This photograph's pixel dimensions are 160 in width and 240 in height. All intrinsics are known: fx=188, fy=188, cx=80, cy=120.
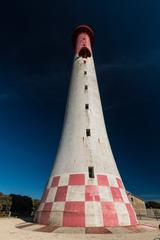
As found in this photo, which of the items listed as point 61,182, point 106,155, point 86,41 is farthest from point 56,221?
point 86,41

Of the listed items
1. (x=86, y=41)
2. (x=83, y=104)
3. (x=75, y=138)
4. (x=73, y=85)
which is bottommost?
(x=75, y=138)

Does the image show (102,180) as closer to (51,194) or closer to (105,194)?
(105,194)

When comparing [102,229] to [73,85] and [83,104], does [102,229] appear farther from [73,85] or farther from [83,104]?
[73,85]

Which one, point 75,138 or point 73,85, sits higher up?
point 73,85

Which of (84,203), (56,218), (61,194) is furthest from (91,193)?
(56,218)

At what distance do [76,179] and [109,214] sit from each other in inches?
140

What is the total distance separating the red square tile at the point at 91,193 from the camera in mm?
14023

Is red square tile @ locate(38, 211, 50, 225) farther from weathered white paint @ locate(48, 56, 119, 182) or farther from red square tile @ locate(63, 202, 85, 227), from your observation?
weathered white paint @ locate(48, 56, 119, 182)

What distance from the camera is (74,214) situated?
13438mm

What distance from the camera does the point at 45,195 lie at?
638 inches

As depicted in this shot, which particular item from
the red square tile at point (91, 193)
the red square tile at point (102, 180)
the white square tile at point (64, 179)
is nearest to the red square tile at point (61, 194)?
the white square tile at point (64, 179)

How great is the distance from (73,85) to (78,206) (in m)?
14.1

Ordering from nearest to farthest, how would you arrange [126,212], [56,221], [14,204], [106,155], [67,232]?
[67,232], [56,221], [126,212], [106,155], [14,204]

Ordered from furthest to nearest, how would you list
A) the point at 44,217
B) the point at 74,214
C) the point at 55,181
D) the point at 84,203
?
1. the point at 55,181
2. the point at 44,217
3. the point at 84,203
4. the point at 74,214
